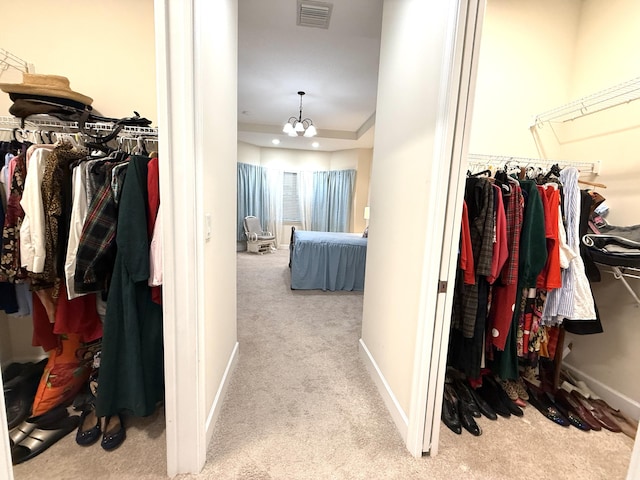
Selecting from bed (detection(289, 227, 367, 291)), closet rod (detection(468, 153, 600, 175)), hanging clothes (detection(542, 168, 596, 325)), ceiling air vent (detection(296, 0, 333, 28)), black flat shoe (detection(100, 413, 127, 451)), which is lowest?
black flat shoe (detection(100, 413, 127, 451))

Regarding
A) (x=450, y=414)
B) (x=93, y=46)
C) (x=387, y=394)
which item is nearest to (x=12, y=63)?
(x=93, y=46)

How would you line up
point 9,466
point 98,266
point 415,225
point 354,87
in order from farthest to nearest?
point 354,87, point 415,225, point 98,266, point 9,466

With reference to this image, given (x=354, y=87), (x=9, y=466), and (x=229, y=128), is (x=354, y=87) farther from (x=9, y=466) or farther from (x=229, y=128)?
(x=9, y=466)

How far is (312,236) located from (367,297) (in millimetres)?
1920

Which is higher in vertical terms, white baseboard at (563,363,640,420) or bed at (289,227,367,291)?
bed at (289,227,367,291)

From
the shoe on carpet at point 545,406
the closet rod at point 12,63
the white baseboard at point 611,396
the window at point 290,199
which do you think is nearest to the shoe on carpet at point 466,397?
the shoe on carpet at point 545,406

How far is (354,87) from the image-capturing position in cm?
365

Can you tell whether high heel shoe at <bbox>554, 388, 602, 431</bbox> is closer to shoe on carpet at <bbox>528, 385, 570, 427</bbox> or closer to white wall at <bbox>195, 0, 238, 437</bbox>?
shoe on carpet at <bbox>528, 385, 570, 427</bbox>

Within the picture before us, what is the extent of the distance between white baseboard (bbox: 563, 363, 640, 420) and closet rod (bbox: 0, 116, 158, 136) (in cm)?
309

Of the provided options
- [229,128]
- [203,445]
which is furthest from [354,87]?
[203,445]

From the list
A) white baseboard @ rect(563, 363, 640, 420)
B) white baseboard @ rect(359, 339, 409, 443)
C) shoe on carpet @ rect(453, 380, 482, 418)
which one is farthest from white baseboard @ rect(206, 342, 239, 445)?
white baseboard @ rect(563, 363, 640, 420)

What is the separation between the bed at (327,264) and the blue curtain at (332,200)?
3.08 metres

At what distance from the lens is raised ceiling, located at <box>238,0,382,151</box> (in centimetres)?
231

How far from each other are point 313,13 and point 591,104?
2041mm
